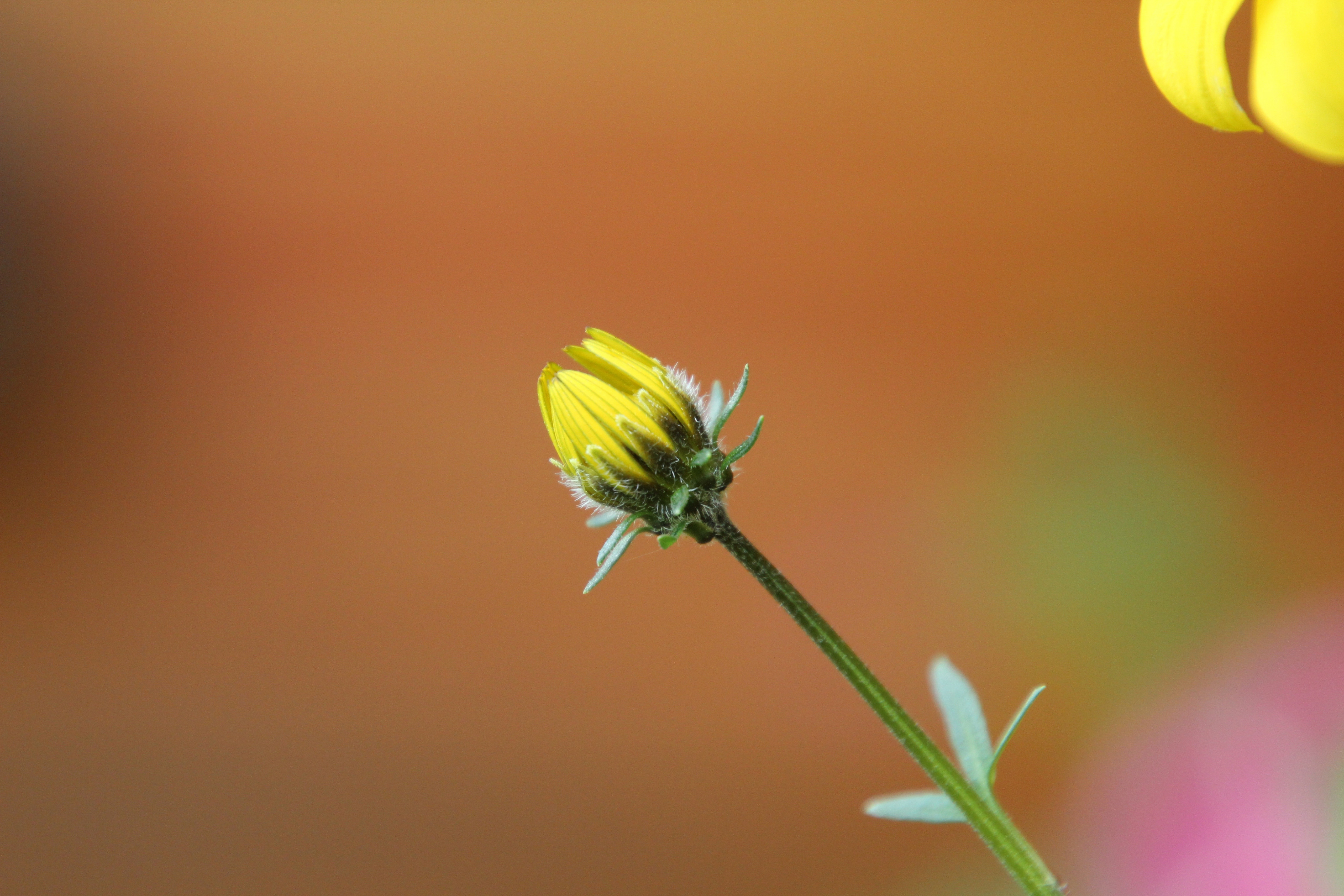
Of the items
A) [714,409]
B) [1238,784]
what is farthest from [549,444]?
[714,409]

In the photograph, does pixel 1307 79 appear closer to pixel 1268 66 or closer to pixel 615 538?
pixel 1268 66

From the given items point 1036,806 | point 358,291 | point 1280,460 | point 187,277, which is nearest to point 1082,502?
point 1280,460

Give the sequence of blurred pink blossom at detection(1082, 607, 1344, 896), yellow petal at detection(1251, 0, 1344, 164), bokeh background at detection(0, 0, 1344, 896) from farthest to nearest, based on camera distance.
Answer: bokeh background at detection(0, 0, 1344, 896), blurred pink blossom at detection(1082, 607, 1344, 896), yellow petal at detection(1251, 0, 1344, 164)

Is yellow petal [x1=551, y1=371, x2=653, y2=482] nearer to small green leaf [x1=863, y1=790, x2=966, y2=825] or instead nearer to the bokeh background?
small green leaf [x1=863, y1=790, x2=966, y2=825]

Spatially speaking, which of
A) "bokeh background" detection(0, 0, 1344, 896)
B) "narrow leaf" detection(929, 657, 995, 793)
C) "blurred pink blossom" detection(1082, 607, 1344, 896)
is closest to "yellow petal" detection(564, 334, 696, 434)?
"narrow leaf" detection(929, 657, 995, 793)

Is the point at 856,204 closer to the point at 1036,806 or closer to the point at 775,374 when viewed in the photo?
the point at 775,374

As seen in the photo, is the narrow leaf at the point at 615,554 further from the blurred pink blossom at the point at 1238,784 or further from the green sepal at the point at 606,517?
the blurred pink blossom at the point at 1238,784
